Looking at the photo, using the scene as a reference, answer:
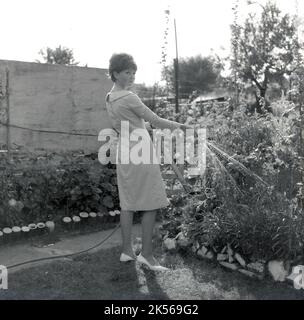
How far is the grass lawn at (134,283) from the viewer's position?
3.38m

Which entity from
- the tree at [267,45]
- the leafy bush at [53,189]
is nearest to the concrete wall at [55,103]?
the leafy bush at [53,189]

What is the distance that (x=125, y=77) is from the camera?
392 centimetres

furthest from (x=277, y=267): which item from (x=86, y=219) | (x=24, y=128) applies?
(x=24, y=128)

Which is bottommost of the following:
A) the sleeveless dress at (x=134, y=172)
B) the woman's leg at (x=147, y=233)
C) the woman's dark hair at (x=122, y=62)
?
the woman's leg at (x=147, y=233)

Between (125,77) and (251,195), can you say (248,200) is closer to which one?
(251,195)

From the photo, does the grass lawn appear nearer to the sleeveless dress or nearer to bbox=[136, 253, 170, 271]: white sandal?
bbox=[136, 253, 170, 271]: white sandal

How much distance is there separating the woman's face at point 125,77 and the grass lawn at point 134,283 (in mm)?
1535

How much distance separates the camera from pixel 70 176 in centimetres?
550

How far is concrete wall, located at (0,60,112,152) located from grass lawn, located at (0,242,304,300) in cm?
411

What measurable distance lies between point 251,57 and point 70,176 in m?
→ 24.8

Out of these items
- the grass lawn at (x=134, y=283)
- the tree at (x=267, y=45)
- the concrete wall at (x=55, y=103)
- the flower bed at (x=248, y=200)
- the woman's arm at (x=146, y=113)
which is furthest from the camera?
the tree at (x=267, y=45)

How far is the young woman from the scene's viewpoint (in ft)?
12.7

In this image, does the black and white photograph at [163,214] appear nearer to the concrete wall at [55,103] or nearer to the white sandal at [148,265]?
the white sandal at [148,265]

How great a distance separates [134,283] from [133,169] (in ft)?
3.05
